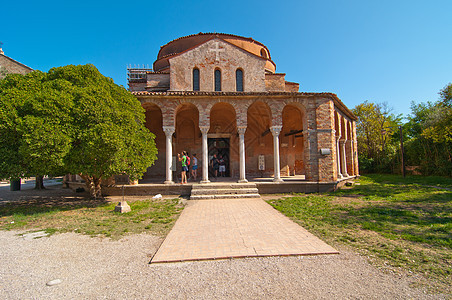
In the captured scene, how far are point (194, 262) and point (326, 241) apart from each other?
2.82 metres

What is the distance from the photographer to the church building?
38.6ft

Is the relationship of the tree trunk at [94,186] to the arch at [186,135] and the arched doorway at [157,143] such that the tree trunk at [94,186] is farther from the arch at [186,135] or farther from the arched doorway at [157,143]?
the arch at [186,135]

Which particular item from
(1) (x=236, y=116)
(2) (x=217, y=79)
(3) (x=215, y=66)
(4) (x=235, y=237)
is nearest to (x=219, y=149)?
(1) (x=236, y=116)

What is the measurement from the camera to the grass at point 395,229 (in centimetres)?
362

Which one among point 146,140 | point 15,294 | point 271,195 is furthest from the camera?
point 271,195

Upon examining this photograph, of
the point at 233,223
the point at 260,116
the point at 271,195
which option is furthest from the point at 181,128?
the point at 233,223

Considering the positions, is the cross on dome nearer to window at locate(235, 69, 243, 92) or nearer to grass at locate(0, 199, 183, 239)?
window at locate(235, 69, 243, 92)

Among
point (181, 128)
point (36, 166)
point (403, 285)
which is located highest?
point (181, 128)

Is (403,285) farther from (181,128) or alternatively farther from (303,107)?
(181,128)

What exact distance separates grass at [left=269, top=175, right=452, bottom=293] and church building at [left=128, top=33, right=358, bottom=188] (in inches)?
159

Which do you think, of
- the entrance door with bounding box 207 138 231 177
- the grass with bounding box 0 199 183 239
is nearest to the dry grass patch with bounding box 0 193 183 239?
the grass with bounding box 0 199 183 239

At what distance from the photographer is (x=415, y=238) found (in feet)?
15.3

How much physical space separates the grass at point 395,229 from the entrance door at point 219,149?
7711 millimetres

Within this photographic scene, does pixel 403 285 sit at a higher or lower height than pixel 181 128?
lower
